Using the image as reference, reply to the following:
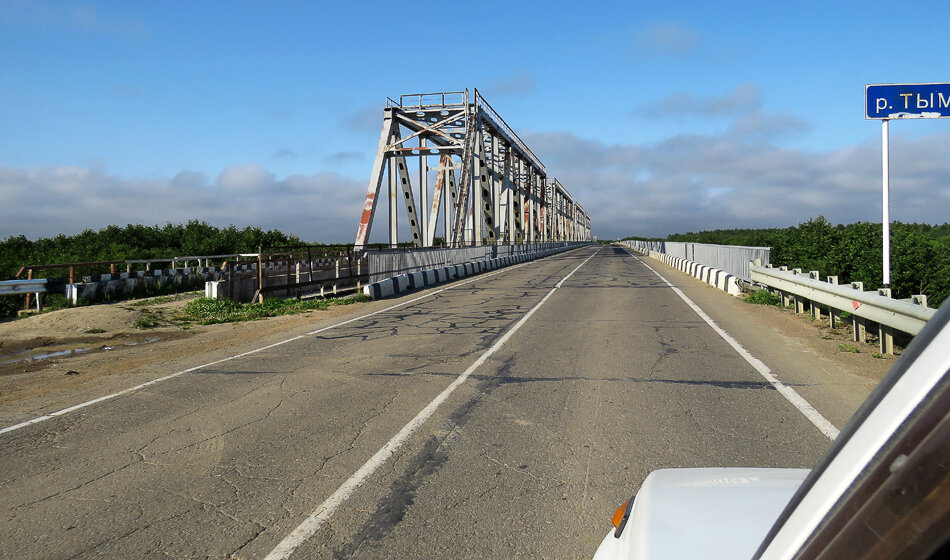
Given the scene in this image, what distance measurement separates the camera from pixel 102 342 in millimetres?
12750

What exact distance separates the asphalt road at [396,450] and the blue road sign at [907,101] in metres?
4.54

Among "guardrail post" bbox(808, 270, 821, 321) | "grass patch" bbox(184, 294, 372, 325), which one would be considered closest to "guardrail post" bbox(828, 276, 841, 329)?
"guardrail post" bbox(808, 270, 821, 321)

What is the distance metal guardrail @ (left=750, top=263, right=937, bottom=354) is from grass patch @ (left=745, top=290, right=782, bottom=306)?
72.0 inches

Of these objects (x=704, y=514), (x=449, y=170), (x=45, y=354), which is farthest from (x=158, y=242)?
(x=704, y=514)

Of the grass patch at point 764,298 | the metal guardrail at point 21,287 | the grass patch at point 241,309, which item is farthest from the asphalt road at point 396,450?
the metal guardrail at point 21,287

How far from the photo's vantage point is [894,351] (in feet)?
31.2

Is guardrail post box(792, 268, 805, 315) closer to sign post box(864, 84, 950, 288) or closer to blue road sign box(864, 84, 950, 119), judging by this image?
sign post box(864, 84, 950, 288)

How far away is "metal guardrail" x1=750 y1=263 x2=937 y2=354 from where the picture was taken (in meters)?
7.47

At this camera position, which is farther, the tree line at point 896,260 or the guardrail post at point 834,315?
the tree line at point 896,260

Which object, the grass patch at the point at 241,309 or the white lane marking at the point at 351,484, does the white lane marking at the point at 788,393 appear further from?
the grass patch at the point at 241,309

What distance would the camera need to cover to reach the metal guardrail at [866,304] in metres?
7.47

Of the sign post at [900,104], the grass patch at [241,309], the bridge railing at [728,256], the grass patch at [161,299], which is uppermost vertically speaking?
the sign post at [900,104]

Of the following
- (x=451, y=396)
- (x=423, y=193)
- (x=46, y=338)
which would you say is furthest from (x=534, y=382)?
(x=423, y=193)

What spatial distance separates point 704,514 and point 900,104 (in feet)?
37.2
